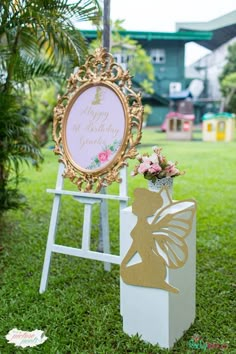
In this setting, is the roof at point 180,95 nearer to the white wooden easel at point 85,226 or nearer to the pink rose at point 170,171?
the white wooden easel at point 85,226

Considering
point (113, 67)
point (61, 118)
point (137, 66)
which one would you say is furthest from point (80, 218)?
point (137, 66)

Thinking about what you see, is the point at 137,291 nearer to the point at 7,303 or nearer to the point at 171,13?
the point at 7,303

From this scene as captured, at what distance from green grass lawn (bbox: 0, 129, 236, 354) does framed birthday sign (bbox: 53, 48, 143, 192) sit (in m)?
0.64

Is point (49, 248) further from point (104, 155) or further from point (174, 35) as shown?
point (174, 35)

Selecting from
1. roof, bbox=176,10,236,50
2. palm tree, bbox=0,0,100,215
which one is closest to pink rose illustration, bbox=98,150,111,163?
palm tree, bbox=0,0,100,215

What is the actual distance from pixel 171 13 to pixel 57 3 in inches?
207

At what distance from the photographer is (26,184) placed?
5621 millimetres

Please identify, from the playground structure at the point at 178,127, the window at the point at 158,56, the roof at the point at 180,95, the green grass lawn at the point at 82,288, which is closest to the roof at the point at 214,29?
the window at the point at 158,56

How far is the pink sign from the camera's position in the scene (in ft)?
7.19

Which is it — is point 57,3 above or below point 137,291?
above

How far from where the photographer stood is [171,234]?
176 cm

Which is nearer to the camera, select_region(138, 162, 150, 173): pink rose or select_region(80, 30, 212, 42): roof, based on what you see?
select_region(138, 162, 150, 173): pink rose

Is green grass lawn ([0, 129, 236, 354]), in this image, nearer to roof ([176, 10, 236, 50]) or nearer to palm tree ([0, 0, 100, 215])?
palm tree ([0, 0, 100, 215])

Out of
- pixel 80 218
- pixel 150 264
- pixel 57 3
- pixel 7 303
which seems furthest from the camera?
pixel 80 218
